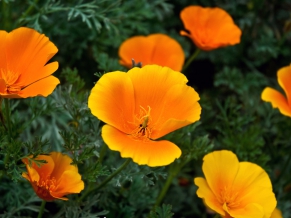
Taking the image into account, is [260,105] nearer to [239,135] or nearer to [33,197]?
[239,135]

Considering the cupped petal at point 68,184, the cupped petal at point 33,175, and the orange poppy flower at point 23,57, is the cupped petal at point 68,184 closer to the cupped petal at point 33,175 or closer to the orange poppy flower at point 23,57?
the cupped petal at point 33,175

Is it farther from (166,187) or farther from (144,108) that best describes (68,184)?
(166,187)

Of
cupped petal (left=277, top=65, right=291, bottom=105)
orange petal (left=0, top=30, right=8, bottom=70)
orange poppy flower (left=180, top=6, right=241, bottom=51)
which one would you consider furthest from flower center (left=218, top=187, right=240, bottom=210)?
orange petal (left=0, top=30, right=8, bottom=70)

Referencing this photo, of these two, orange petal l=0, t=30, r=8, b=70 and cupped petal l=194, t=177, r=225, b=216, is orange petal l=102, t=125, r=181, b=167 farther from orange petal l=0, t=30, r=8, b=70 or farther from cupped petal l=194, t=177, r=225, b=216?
orange petal l=0, t=30, r=8, b=70

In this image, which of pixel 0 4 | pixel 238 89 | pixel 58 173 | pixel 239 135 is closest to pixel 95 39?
pixel 0 4

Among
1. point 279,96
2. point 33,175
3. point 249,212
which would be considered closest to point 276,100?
point 279,96

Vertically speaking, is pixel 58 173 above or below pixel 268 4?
above

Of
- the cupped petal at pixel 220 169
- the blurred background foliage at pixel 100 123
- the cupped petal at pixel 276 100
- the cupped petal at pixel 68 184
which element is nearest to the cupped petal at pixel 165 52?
the blurred background foliage at pixel 100 123
